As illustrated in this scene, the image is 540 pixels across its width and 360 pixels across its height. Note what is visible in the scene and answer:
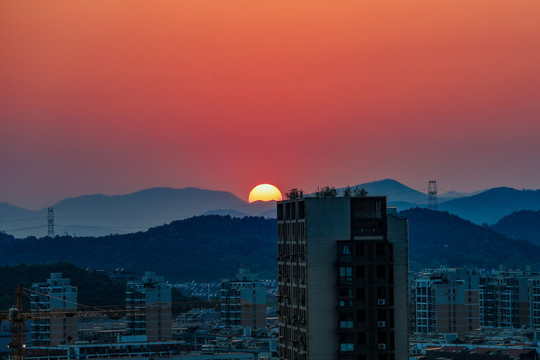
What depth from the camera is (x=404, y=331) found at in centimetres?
2409

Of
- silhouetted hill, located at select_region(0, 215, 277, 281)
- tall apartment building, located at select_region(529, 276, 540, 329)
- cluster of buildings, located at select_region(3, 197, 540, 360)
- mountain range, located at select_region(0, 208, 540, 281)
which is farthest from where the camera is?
mountain range, located at select_region(0, 208, 540, 281)

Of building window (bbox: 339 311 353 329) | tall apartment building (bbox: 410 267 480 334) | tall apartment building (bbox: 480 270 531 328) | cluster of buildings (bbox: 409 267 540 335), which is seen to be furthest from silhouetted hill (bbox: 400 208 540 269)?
building window (bbox: 339 311 353 329)

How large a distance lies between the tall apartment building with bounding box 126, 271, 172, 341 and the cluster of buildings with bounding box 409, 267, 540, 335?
16387 mm

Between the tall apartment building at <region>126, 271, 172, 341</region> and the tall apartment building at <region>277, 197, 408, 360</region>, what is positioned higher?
the tall apartment building at <region>277, 197, 408, 360</region>

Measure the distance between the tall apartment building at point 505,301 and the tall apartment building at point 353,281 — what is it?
5487 cm

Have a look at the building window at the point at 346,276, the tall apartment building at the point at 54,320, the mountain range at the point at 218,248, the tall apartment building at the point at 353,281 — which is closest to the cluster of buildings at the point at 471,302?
the tall apartment building at the point at 54,320

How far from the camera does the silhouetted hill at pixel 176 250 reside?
157375 mm

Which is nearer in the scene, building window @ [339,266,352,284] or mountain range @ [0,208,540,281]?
building window @ [339,266,352,284]

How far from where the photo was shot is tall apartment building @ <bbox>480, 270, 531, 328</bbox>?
78125mm

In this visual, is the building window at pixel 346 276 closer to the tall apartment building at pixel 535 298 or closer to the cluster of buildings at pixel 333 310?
the cluster of buildings at pixel 333 310

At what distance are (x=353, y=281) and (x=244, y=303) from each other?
178ft

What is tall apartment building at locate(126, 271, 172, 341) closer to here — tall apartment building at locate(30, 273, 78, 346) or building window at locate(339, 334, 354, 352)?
tall apartment building at locate(30, 273, 78, 346)

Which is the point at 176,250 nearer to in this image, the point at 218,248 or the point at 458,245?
the point at 218,248

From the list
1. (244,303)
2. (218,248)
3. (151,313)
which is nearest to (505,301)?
(244,303)
